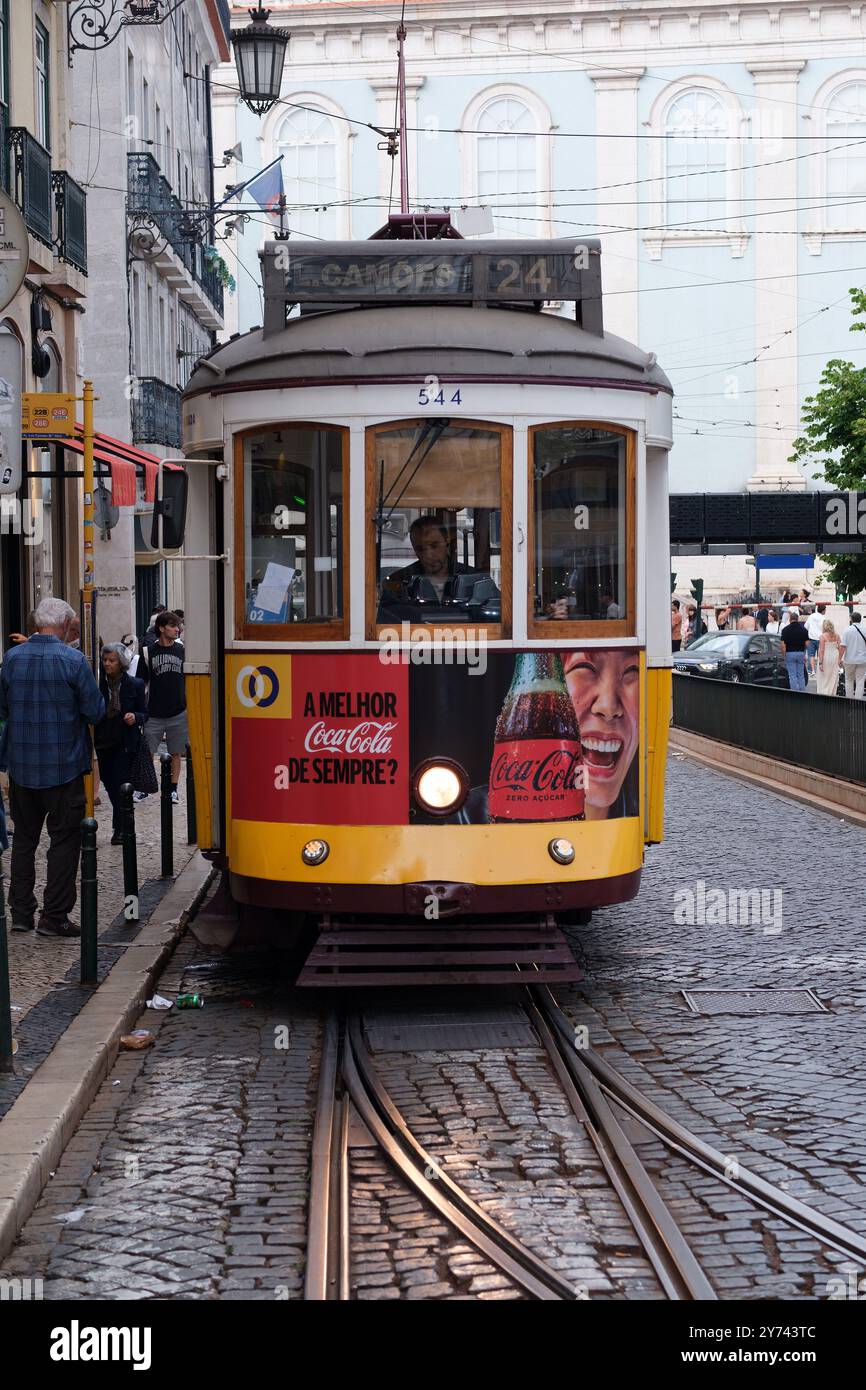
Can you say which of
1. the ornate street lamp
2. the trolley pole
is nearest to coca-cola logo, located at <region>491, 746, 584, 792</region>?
the trolley pole

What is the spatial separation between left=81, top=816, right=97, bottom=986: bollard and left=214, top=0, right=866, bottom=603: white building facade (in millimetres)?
49625

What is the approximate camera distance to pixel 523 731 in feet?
27.7

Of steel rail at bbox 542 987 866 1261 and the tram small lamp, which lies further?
the tram small lamp

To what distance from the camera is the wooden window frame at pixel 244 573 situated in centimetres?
841

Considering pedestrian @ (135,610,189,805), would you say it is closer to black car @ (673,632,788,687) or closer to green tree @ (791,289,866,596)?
green tree @ (791,289,866,596)

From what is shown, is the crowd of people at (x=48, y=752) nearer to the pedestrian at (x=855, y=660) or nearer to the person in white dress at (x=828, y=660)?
the pedestrian at (x=855, y=660)

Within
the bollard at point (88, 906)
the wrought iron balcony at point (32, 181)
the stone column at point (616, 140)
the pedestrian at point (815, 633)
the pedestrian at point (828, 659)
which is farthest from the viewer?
the stone column at point (616, 140)

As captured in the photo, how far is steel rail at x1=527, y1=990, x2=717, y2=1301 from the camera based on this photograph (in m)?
5.08

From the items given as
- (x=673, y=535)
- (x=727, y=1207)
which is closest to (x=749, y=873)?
(x=727, y=1207)

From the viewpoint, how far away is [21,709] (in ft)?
33.3

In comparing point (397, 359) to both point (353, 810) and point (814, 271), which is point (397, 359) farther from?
point (814, 271)

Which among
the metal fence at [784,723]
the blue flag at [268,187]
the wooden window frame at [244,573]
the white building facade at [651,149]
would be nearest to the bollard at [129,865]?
the wooden window frame at [244,573]

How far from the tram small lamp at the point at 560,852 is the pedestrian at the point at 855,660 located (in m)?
18.5

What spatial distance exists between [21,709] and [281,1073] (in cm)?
334
